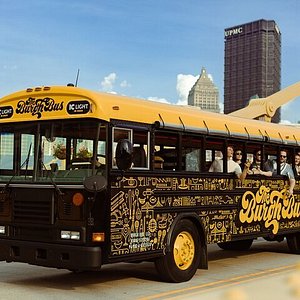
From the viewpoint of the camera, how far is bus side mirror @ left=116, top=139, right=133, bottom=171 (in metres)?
7.01

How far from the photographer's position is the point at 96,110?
7.15m

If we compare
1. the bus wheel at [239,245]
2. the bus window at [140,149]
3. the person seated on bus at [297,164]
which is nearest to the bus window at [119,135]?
the bus window at [140,149]

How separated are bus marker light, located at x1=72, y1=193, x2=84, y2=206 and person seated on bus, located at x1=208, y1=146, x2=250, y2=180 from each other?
2697 millimetres

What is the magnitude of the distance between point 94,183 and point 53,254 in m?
1.09

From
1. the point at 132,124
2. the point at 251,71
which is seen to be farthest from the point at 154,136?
the point at 251,71

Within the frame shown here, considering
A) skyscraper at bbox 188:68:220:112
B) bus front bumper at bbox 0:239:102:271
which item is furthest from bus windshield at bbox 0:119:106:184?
skyscraper at bbox 188:68:220:112

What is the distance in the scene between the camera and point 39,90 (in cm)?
785

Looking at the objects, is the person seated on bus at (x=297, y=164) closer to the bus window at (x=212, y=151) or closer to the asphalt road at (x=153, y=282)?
the asphalt road at (x=153, y=282)

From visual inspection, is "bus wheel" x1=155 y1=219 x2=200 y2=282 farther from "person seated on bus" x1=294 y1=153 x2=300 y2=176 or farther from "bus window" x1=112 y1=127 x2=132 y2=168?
"person seated on bus" x1=294 y1=153 x2=300 y2=176

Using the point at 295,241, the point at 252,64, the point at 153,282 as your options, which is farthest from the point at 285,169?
the point at 252,64

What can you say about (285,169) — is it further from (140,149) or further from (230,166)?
(140,149)

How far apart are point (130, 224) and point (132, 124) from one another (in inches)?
52.0

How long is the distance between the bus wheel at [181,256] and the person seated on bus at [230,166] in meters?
1.15

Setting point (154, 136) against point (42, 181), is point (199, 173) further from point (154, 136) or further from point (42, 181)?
point (42, 181)
